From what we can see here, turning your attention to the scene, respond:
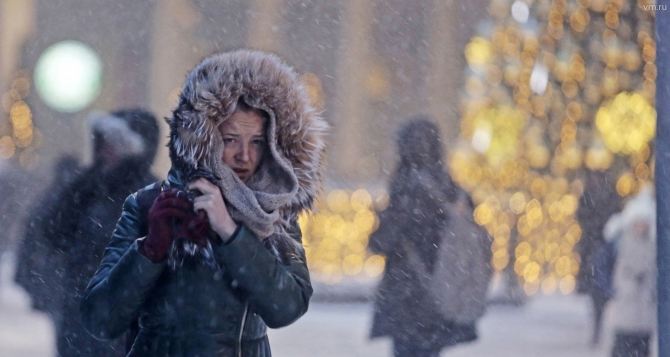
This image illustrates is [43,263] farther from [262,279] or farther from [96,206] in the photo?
[262,279]

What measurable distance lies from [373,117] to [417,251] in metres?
0.71

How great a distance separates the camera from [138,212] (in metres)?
2.83

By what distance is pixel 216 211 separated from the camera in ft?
8.87

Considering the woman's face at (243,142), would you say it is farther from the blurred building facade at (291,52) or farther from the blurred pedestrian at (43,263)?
the blurred building facade at (291,52)

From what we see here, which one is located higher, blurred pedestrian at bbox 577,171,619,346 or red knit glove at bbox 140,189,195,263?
blurred pedestrian at bbox 577,171,619,346

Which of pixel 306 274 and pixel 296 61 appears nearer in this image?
pixel 306 274

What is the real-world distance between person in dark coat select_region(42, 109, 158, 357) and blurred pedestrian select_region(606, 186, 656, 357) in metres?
2.20

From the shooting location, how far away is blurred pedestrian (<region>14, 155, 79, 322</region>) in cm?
→ 488

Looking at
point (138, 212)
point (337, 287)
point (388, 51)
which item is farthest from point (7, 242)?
point (138, 212)

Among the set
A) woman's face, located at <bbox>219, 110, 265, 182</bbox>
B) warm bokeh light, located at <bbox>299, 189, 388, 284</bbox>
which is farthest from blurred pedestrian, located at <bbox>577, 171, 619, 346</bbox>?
woman's face, located at <bbox>219, 110, 265, 182</bbox>

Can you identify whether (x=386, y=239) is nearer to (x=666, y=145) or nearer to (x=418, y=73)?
(x=418, y=73)

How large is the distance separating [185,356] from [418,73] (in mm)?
2926

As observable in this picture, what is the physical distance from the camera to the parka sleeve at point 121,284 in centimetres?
269

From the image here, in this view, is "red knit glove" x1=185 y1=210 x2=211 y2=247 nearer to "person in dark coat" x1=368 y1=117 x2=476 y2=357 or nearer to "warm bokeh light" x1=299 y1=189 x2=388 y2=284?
"person in dark coat" x1=368 y1=117 x2=476 y2=357
